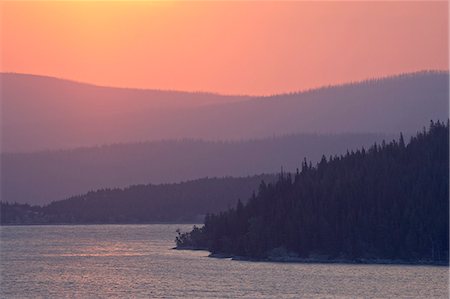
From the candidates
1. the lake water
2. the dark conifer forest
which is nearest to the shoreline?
the dark conifer forest

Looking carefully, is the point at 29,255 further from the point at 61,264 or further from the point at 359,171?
the point at 359,171

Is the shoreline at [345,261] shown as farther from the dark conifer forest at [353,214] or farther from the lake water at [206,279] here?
the lake water at [206,279]

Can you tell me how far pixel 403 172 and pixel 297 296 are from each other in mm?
59098

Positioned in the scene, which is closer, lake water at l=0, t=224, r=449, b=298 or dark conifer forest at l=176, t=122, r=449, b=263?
lake water at l=0, t=224, r=449, b=298

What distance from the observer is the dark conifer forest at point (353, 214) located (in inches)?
6624

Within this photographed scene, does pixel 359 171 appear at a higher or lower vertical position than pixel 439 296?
higher

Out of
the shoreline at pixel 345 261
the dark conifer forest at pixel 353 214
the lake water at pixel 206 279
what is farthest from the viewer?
the dark conifer forest at pixel 353 214

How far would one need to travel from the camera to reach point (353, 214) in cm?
17238

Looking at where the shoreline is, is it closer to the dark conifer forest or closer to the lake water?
the dark conifer forest

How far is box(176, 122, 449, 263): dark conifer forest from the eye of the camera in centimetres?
16825

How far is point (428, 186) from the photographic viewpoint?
17725 cm

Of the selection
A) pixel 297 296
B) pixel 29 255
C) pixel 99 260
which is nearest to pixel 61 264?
pixel 99 260

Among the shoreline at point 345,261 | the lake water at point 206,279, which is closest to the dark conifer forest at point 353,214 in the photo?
the shoreline at point 345,261

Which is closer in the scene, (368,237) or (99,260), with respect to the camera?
(368,237)
